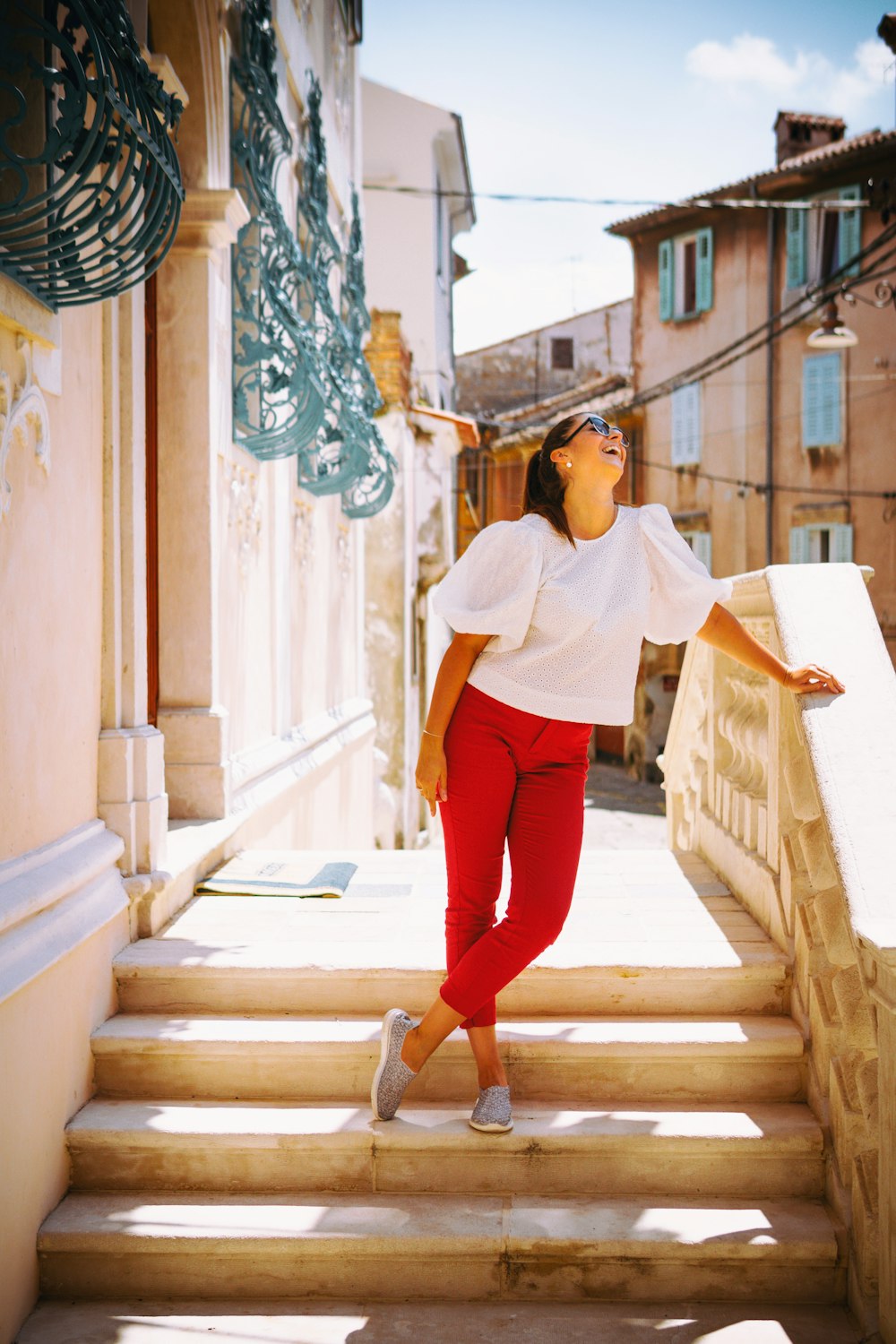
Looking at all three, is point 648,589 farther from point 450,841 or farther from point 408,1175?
point 408,1175

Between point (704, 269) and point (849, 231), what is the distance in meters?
3.38

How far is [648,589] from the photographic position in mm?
3029

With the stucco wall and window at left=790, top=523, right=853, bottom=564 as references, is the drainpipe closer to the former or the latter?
window at left=790, top=523, right=853, bottom=564

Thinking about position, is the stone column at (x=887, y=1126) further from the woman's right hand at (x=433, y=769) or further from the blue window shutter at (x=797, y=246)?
the blue window shutter at (x=797, y=246)

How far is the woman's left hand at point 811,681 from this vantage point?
3.19m

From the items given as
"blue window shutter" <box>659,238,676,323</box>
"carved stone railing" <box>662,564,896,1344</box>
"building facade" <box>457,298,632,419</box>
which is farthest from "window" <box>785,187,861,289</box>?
"carved stone railing" <box>662,564,896,1344</box>

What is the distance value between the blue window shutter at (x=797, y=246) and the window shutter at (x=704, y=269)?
1904mm

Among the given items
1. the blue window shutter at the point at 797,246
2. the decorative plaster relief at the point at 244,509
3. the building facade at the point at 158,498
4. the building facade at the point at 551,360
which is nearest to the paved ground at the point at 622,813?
the building facade at the point at 158,498

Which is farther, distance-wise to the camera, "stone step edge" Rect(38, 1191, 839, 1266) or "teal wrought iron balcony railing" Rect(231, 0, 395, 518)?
"teal wrought iron balcony railing" Rect(231, 0, 395, 518)

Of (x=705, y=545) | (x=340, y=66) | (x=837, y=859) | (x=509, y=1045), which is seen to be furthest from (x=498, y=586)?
(x=705, y=545)

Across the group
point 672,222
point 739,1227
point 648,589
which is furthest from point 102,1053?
point 672,222

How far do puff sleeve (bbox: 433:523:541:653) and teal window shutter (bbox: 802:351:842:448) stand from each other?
69.8ft

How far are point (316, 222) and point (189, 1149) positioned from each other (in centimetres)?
661

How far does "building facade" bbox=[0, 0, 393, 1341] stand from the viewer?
2795 millimetres
